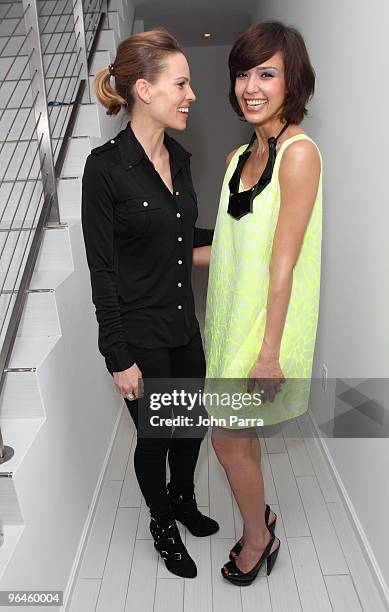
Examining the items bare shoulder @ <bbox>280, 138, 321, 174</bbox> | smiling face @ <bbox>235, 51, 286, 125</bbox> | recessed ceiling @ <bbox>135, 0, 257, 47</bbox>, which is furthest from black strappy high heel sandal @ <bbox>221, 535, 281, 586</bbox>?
recessed ceiling @ <bbox>135, 0, 257, 47</bbox>

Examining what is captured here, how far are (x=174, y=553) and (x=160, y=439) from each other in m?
0.46

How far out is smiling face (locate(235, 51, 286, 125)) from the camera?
1506mm

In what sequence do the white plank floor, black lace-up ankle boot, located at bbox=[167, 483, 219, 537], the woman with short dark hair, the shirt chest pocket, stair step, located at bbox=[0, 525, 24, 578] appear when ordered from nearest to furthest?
stair step, located at bbox=[0, 525, 24, 578] < the woman with short dark hair < the shirt chest pocket < the white plank floor < black lace-up ankle boot, located at bbox=[167, 483, 219, 537]

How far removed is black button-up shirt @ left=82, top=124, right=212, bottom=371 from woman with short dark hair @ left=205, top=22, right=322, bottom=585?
5.2 inches

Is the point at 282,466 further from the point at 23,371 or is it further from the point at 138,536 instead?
the point at 23,371

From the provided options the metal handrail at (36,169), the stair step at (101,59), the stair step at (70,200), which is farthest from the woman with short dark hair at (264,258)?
the stair step at (101,59)

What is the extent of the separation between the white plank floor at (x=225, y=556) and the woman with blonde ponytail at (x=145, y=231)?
1.18 feet

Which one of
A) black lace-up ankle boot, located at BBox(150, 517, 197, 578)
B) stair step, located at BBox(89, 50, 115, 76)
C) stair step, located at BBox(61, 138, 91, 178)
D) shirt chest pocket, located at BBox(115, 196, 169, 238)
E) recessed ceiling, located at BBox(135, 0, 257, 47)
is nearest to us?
shirt chest pocket, located at BBox(115, 196, 169, 238)

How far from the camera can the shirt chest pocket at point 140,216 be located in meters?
1.60

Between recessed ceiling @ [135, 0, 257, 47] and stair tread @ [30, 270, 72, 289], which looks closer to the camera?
stair tread @ [30, 270, 72, 289]

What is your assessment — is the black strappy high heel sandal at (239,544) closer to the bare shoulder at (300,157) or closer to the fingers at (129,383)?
the fingers at (129,383)

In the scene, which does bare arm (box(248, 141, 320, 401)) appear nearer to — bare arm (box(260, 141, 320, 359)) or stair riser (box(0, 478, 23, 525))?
bare arm (box(260, 141, 320, 359))

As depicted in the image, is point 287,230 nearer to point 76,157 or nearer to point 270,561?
point 270,561

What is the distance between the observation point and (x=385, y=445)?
1877mm
